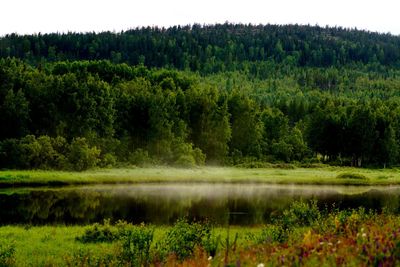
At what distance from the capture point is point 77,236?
84.5ft

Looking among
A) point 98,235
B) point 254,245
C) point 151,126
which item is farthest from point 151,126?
point 254,245

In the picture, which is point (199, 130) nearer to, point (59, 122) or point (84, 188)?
point (59, 122)

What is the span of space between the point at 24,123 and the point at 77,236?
199 feet

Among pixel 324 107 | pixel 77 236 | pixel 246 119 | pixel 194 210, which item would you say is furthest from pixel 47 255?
pixel 324 107

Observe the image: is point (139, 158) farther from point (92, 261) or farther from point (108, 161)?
point (92, 261)

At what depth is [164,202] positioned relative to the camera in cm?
4478

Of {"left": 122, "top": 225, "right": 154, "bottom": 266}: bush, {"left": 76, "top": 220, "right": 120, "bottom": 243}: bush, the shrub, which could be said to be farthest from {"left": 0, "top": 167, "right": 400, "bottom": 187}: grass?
{"left": 122, "top": 225, "right": 154, "bottom": 266}: bush

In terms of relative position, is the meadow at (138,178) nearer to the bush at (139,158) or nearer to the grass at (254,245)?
the bush at (139,158)

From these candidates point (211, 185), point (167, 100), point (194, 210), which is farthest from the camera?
point (167, 100)

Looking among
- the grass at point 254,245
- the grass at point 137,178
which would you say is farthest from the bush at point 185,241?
the grass at point 137,178

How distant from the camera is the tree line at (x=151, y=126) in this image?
264 ft

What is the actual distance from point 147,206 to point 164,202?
3101mm

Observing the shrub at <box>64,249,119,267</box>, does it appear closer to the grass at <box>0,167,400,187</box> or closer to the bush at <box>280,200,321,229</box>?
the bush at <box>280,200,321,229</box>

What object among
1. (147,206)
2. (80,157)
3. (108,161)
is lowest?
(108,161)
